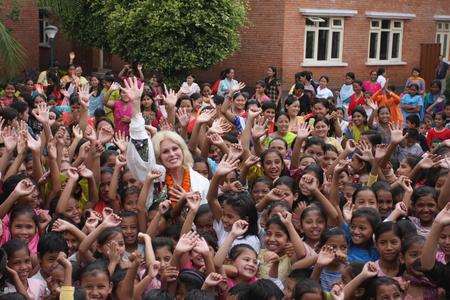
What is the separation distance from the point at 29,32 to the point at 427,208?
1666 cm

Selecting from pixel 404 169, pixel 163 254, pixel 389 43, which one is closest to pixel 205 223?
pixel 163 254

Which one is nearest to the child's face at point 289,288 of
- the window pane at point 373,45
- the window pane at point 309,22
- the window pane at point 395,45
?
the window pane at point 309,22

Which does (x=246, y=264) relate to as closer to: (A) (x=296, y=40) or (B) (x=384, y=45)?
(A) (x=296, y=40)

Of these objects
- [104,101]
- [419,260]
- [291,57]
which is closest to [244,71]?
[291,57]

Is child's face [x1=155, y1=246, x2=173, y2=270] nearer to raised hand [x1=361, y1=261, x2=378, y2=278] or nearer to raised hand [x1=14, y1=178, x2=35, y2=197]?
raised hand [x1=14, y1=178, x2=35, y2=197]

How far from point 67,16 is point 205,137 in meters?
11.7

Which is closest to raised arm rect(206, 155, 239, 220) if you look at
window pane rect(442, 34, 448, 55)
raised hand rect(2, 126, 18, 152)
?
raised hand rect(2, 126, 18, 152)

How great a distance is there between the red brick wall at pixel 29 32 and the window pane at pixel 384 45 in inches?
414

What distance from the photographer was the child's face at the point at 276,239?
4.35 m

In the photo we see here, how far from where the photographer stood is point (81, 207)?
529 centimetres

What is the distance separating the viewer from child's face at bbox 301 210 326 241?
4531 mm

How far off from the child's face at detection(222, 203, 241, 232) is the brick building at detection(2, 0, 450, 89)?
1344 centimetres

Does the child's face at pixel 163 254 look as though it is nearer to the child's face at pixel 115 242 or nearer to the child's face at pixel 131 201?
the child's face at pixel 115 242

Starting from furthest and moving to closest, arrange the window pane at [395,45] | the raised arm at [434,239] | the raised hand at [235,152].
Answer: the window pane at [395,45]
the raised hand at [235,152]
the raised arm at [434,239]
